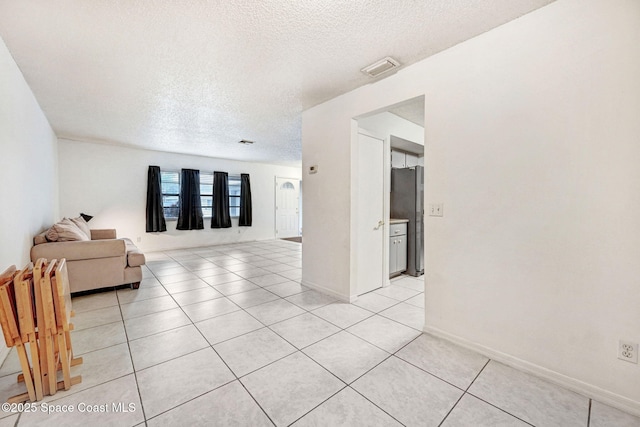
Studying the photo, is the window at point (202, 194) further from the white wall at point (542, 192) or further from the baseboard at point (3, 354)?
the white wall at point (542, 192)

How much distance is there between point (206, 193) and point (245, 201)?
110 cm

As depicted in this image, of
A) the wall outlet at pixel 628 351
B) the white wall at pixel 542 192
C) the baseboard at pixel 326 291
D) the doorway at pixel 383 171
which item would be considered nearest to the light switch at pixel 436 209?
the white wall at pixel 542 192

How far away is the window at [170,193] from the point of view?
6523 mm

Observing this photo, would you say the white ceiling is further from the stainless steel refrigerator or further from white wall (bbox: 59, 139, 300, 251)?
white wall (bbox: 59, 139, 300, 251)

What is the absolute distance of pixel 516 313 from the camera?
185 centimetres

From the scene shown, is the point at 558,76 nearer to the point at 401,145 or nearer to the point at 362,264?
the point at 362,264

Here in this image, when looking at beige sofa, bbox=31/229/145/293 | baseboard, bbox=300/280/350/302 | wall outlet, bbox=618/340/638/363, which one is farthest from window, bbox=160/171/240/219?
wall outlet, bbox=618/340/638/363

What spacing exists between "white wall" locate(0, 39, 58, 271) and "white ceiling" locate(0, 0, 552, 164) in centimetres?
22

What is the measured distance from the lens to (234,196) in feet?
25.5

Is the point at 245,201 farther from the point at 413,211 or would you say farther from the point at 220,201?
the point at 413,211

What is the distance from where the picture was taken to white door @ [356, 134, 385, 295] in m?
3.23

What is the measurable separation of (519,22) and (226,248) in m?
6.74

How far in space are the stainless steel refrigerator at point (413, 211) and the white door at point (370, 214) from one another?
2.76 feet

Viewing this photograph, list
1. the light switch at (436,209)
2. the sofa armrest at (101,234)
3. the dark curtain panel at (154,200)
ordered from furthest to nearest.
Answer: the dark curtain panel at (154,200), the sofa armrest at (101,234), the light switch at (436,209)
